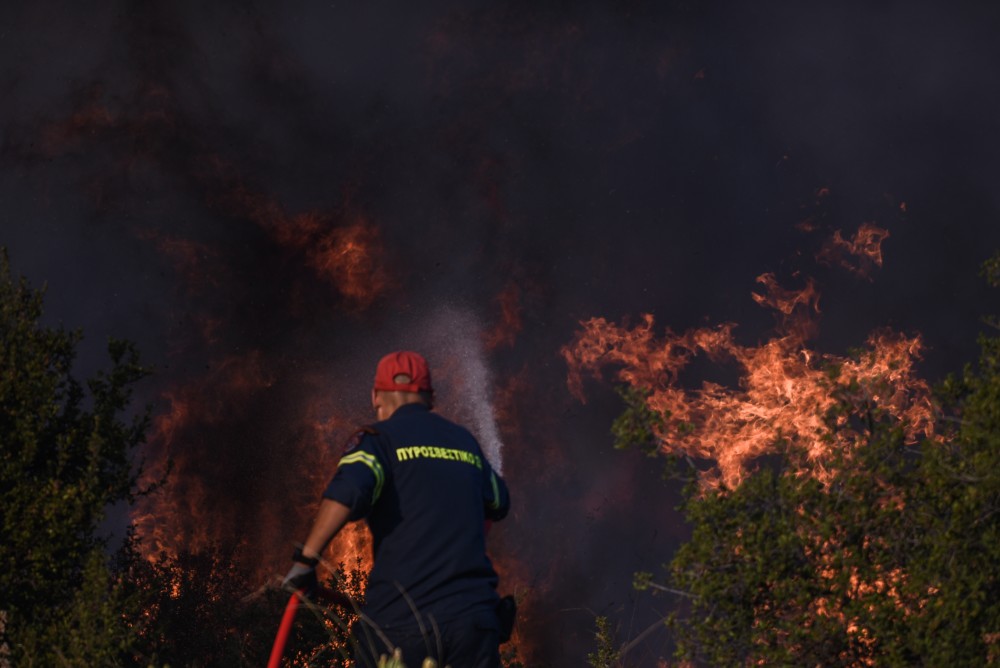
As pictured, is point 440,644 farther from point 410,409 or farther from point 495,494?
point 410,409

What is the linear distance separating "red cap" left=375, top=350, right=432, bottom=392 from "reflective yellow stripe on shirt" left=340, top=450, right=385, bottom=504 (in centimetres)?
72

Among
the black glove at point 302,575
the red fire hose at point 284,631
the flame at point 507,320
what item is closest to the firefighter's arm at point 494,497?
the black glove at point 302,575

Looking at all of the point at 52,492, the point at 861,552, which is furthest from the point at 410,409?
the point at 52,492

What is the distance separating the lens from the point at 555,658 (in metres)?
53.1

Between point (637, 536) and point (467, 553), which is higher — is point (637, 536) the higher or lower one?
the higher one

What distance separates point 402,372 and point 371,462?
847 mm

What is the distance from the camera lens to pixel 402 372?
704 cm

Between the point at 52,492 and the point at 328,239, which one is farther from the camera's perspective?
the point at 328,239

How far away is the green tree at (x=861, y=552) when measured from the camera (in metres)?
7.75

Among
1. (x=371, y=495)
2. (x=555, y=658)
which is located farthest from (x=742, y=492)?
(x=555, y=658)

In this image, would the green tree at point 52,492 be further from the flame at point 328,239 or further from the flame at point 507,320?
the flame at point 507,320

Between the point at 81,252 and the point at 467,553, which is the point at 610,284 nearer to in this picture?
the point at 81,252

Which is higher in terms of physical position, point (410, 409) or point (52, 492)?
point (52, 492)

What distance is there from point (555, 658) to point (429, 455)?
49.0 m
